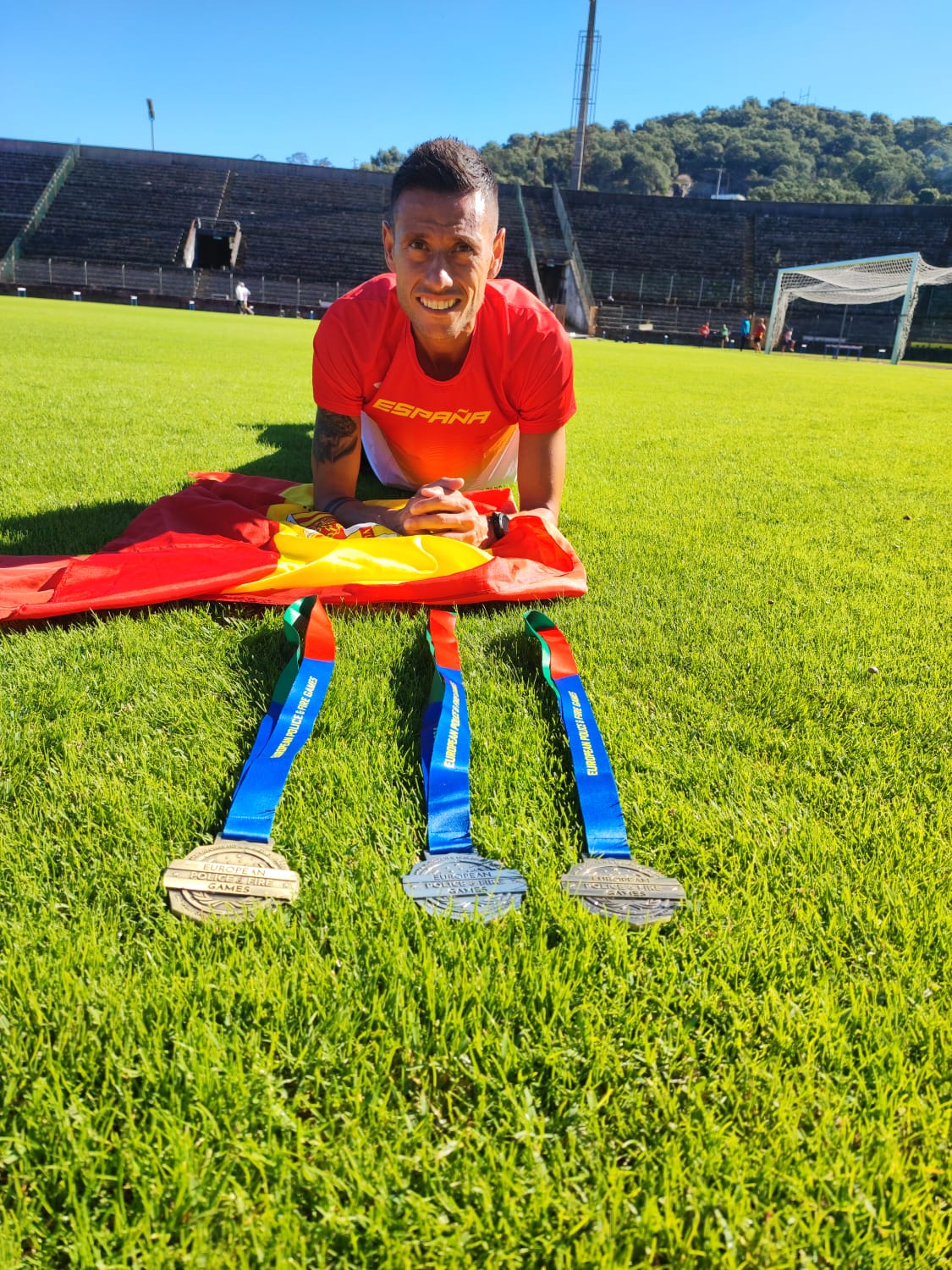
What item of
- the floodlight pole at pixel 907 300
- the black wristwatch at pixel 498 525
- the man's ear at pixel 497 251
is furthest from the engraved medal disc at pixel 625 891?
the floodlight pole at pixel 907 300

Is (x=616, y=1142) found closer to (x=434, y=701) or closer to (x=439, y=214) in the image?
(x=434, y=701)

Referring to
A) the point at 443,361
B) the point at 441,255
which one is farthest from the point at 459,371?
the point at 441,255

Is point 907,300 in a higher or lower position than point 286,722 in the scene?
higher

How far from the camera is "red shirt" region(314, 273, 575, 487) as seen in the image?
3271 mm

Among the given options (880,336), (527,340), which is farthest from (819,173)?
(527,340)

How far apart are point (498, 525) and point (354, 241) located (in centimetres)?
4167

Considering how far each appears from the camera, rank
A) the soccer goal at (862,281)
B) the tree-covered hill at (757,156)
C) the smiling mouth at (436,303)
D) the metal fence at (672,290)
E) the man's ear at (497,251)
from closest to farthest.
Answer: the smiling mouth at (436,303) → the man's ear at (497,251) → the soccer goal at (862,281) → the metal fence at (672,290) → the tree-covered hill at (757,156)

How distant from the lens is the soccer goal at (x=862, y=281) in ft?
84.1

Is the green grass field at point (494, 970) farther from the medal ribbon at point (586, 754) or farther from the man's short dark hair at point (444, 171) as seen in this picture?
the man's short dark hair at point (444, 171)

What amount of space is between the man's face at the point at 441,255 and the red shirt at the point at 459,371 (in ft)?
0.90

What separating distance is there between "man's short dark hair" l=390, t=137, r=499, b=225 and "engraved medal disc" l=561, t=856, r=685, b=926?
2.31 metres

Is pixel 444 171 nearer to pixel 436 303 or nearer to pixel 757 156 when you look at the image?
pixel 436 303

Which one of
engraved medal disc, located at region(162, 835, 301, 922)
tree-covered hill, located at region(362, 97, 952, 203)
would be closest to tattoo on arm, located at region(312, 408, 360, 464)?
engraved medal disc, located at region(162, 835, 301, 922)

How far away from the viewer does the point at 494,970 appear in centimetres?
127
